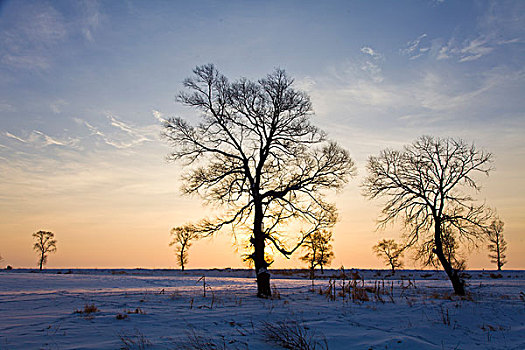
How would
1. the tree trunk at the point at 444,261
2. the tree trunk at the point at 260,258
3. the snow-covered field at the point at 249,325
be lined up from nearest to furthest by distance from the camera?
the snow-covered field at the point at 249,325 < the tree trunk at the point at 260,258 < the tree trunk at the point at 444,261

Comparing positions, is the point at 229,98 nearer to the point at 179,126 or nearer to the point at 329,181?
the point at 179,126

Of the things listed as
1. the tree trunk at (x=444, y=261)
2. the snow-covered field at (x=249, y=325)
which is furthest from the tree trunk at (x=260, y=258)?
the tree trunk at (x=444, y=261)

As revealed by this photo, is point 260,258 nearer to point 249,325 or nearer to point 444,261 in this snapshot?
point 249,325

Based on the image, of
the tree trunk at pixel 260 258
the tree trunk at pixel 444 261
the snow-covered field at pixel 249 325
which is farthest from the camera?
the tree trunk at pixel 444 261

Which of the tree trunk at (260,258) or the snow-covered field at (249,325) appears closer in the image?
the snow-covered field at (249,325)

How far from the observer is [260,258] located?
14844 millimetres

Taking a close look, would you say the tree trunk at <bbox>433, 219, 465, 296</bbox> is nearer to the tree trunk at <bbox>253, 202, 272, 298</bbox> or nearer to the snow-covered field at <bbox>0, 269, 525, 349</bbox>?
the snow-covered field at <bbox>0, 269, 525, 349</bbox>

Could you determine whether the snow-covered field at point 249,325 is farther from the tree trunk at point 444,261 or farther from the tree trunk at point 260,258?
the tree trunk at point 444,261

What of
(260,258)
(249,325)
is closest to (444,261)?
(260,258)

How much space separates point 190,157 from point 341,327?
10031mm

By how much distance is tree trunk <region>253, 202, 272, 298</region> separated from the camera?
1450cm

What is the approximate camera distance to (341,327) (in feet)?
27.6

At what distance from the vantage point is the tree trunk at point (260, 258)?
47.6 ft

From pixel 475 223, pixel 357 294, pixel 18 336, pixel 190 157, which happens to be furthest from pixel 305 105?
pixel 18 336
